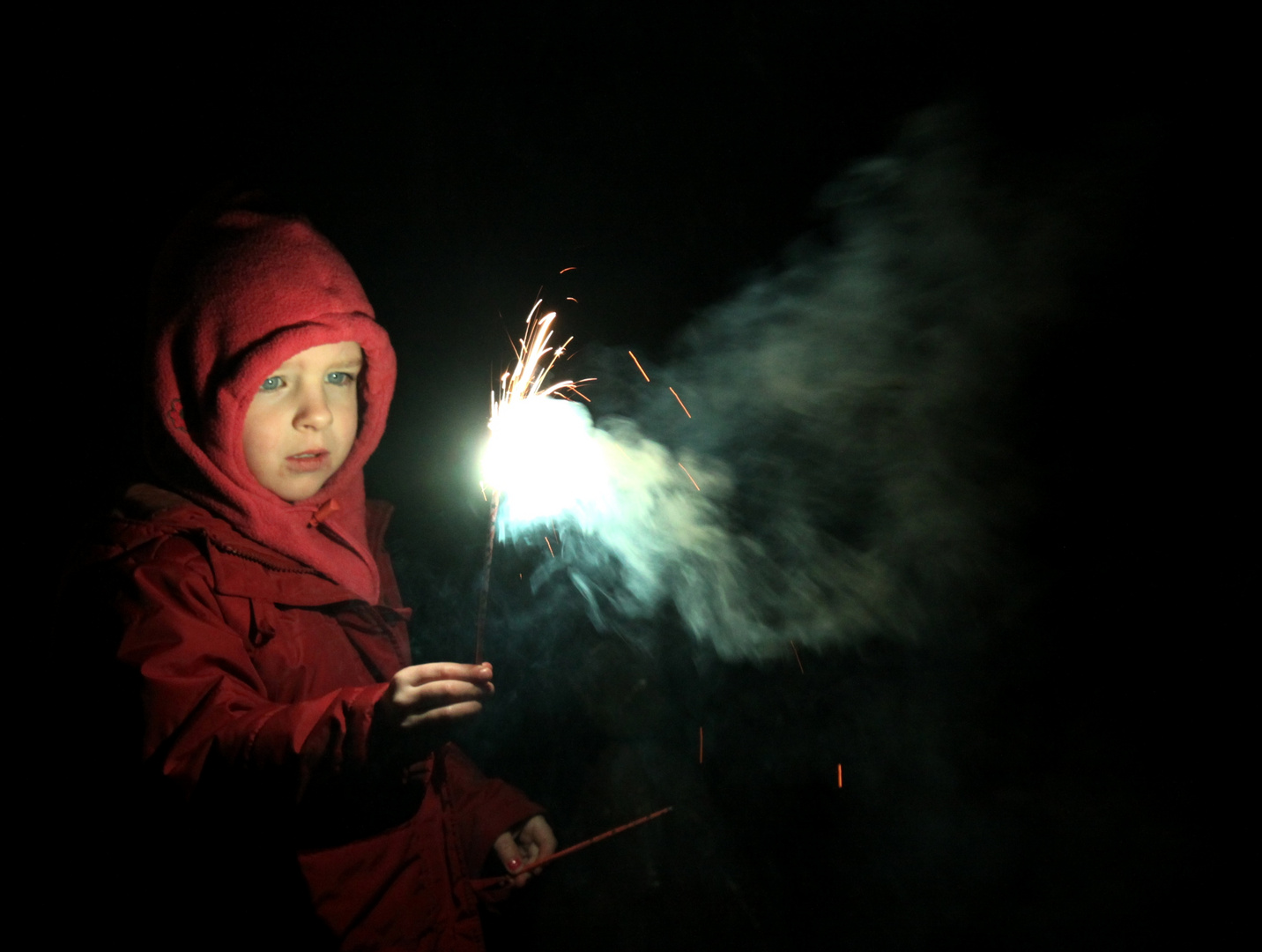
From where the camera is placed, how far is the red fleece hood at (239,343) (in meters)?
1.65

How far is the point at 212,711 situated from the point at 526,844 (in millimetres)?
1076

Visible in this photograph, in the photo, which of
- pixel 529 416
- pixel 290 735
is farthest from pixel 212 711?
pixel 529 416

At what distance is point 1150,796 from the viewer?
6.14 feet

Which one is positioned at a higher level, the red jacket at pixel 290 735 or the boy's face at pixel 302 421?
the boy's face at pixel 302 421

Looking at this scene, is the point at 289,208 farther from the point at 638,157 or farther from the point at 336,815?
the point at 336,815

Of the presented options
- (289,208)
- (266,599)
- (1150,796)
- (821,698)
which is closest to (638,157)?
(289,208)

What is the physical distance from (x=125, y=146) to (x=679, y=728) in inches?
105

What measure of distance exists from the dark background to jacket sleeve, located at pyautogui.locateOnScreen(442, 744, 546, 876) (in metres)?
0.20

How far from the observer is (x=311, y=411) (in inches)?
70.1

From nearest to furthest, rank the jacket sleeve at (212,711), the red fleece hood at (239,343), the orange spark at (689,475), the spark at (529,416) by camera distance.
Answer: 1. the jacket sleeve at (212,711)
2. the red fleece hood at (239,343)
3. the spark at (529,416)
4. the orange spark at (689,475)

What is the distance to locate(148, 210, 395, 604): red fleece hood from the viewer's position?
165 cm

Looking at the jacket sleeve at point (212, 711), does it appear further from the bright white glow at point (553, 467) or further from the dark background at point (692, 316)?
the bright white glow at point (553, 467)

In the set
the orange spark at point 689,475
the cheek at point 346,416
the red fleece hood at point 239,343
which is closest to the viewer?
the red fleece hood at point 239,343

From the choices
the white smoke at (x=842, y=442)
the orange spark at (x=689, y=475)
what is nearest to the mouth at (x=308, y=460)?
the white smoke at (x=842, y=442)
